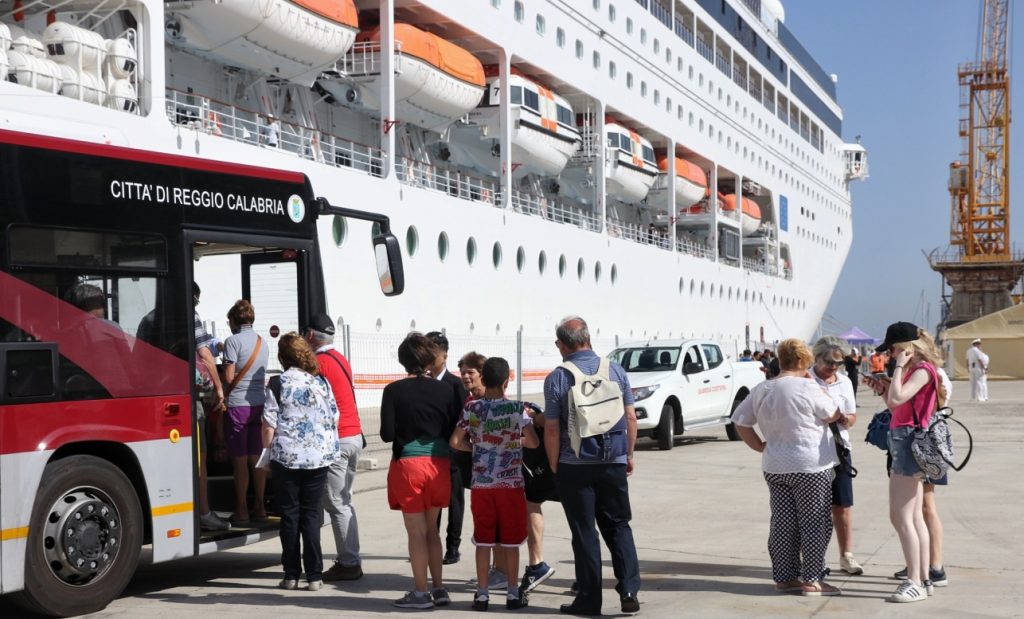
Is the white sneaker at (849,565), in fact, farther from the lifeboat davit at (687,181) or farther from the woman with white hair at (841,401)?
the lifeboat davit at (687,181)

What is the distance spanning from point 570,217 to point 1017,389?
14434 millimetres

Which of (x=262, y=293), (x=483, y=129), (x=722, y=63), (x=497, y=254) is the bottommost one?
(x=262, y=293)

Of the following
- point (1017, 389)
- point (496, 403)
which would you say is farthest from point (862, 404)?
point (496, 403)

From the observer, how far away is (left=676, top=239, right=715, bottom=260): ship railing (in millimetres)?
43688

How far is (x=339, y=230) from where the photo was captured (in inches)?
808

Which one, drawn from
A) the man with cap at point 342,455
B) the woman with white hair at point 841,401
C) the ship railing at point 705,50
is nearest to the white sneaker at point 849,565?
the woman with white hair at point 841,401

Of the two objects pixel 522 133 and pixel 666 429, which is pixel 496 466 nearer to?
pixel 666 429

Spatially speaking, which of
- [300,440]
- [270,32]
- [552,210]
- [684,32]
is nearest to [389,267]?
[300,440]

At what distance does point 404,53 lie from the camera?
76.5ft

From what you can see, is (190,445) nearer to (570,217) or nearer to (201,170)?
(201,170)

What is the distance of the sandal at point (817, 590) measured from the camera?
6.45m

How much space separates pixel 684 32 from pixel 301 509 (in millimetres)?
38839

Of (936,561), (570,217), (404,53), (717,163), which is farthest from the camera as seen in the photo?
(717,163)

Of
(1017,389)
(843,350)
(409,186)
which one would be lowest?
(1017,389)
